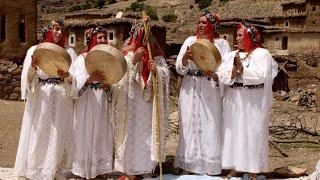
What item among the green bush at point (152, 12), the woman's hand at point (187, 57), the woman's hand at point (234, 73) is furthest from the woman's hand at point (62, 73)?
the green bush at point (152, 12)

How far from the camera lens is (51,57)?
6.65 m

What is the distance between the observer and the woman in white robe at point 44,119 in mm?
6996

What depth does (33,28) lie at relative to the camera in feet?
85.6

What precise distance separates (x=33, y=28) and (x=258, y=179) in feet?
67.4

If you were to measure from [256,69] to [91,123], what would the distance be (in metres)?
2.20

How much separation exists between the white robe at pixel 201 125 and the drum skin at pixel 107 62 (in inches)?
41.3

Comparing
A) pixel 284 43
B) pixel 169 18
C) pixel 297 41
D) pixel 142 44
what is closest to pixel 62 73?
pixel 142 44

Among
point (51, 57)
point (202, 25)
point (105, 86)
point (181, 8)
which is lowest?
point (105, 86)

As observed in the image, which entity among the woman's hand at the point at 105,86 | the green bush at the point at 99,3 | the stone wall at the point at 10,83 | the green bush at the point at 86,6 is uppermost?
the green bush at the point at 99,3

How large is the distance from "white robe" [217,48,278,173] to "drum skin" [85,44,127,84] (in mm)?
1382

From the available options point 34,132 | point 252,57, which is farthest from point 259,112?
point 34,132

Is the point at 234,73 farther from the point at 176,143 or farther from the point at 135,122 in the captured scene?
the point at 176,143

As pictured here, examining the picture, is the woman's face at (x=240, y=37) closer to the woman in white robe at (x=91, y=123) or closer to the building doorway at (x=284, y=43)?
the woman in white robe at (x=91, y=123)

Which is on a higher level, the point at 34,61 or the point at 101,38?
the point at 101,38
